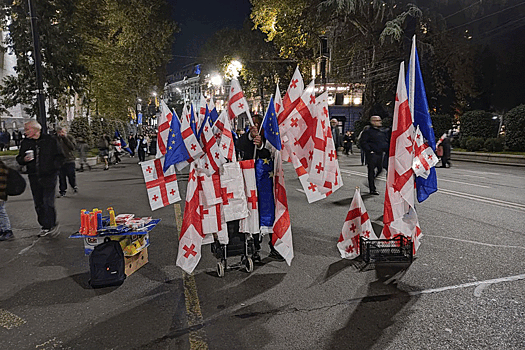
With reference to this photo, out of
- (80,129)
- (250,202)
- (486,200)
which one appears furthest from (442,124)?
(250,202)

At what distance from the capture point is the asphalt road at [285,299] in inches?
136

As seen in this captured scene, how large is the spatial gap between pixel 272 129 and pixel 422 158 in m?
1.98

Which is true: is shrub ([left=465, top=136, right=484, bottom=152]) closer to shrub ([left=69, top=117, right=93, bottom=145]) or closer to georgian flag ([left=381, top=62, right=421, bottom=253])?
georgian flag ([left=381, top=62, right=421, bottom=253])

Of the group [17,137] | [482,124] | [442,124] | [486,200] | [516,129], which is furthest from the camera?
[442,124]

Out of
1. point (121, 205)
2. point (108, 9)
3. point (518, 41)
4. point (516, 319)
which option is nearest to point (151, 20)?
point (108, 9)

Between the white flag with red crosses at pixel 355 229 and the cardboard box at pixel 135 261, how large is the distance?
104 inches

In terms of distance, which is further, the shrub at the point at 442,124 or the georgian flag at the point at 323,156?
the shrub at the point at 442,124

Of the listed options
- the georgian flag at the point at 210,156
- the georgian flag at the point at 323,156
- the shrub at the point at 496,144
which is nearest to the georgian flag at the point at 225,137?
the georgian flag at the point at 210,156

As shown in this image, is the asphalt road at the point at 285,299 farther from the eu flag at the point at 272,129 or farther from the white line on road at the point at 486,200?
the white line on road at the point at 486,200

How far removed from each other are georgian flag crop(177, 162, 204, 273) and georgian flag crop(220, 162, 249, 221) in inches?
12.2

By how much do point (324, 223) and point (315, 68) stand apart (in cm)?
4365

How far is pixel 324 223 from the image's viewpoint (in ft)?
24.2

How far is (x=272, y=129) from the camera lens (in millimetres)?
4785

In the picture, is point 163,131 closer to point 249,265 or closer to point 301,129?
point 301,129
